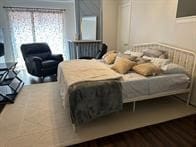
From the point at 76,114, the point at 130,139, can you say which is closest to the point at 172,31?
the point at 130,139

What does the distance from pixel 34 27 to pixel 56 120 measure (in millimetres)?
4509

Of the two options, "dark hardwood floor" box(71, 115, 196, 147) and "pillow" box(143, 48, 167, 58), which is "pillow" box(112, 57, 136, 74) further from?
"dark hardwood floor" box(71, 115, 196, 147)

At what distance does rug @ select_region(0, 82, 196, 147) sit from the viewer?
7.09 ft

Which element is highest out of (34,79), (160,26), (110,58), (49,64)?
(160,26)

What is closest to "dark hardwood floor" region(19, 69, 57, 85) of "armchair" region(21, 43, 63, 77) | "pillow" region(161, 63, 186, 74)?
"armchair" region(21, 43, 63, 77)

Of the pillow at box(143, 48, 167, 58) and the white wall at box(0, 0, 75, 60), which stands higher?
the white wall at box(0, 0, 75, 60)

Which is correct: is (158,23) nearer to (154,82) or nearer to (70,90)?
(154,82)

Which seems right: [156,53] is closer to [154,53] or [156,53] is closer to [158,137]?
[154,53]

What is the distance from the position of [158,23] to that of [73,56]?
3.24 metres

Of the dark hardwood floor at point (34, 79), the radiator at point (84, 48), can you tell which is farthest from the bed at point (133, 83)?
the radiator at point (84, 48)

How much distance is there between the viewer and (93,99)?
90.5 inches

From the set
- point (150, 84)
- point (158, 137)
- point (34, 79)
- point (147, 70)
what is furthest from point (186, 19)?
point (34, 79)

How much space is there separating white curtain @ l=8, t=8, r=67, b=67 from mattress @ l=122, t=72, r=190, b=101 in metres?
4.26

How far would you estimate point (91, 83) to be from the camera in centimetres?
232
